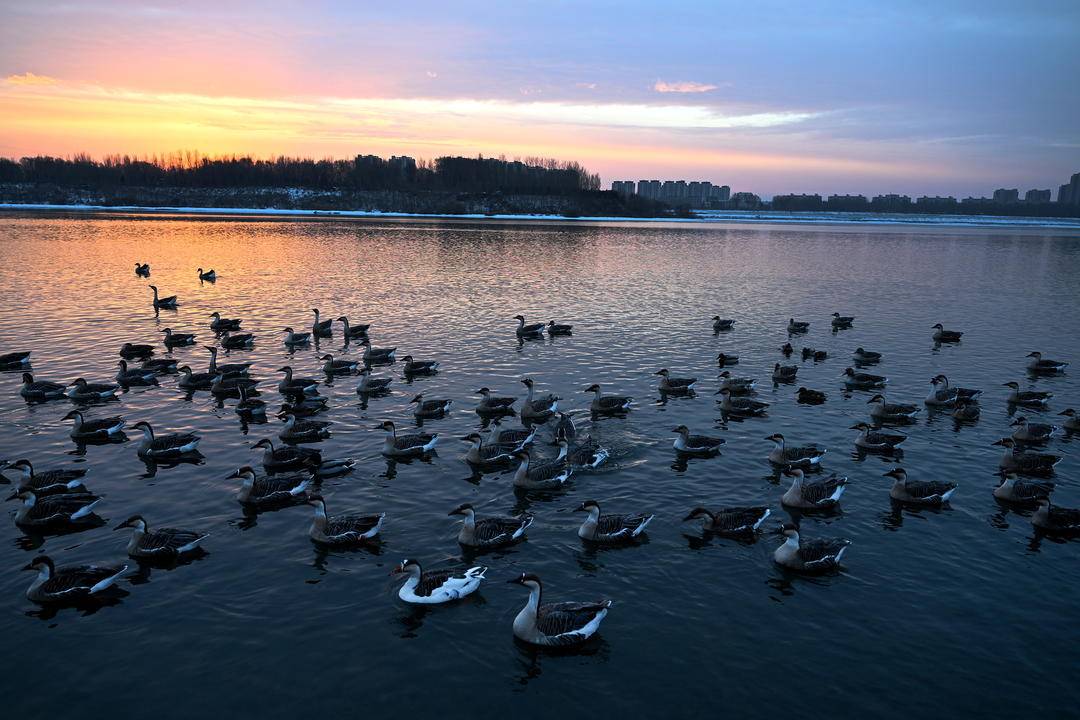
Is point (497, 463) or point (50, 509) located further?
point (497, 463)

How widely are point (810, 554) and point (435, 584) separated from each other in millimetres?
7732

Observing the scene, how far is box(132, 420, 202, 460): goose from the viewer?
65.4ft

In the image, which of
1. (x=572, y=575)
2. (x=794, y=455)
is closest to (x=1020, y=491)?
(x=794, y=455)

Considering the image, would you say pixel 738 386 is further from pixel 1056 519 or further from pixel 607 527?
pixel 607 527

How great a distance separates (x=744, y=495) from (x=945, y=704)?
767cm

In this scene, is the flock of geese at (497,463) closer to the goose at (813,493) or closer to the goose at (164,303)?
the goose at (813,493)

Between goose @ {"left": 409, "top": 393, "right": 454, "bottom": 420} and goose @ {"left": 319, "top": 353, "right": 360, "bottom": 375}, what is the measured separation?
21.6 ft

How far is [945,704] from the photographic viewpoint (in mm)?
11000

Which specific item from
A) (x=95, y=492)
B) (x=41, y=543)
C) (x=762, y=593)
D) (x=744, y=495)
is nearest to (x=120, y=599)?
(x=41, y=543)

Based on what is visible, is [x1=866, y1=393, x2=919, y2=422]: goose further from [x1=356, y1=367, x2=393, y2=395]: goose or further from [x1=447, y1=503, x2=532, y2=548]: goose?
[x1=356, y1=367, x2=393, y2=395]: goose

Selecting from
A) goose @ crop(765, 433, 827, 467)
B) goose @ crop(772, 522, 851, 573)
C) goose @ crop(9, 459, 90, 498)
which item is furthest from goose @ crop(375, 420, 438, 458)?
goose @ crop(772, 522, 851, 573)

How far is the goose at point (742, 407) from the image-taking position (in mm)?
25000

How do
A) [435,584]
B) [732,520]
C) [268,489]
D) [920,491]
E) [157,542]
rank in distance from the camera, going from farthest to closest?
[920,491], [268,489], [732,520], [157,542], [435,584]

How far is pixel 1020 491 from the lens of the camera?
59.3 ft
